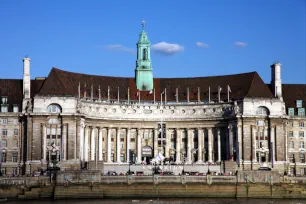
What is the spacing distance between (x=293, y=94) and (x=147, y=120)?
2771 cm

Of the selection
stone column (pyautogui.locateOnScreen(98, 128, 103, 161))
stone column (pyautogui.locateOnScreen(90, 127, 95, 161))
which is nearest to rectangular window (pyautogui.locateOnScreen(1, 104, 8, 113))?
stone column (pyautogui.locateOnScreen(90, 127, 95, 161))

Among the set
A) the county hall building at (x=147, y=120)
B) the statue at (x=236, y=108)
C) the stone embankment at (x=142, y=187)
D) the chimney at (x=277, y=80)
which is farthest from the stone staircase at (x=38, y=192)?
the chimney at (x=277, y=80)

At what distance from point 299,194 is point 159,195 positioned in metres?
19.1

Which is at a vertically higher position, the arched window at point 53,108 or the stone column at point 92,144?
the arched window at point 53,108

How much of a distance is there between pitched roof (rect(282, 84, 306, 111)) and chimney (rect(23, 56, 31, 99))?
46751 millimetres

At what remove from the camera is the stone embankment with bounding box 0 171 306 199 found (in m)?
91.8

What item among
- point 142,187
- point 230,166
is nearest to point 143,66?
point 230,166

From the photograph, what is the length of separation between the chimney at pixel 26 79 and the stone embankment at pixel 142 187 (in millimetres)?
24910

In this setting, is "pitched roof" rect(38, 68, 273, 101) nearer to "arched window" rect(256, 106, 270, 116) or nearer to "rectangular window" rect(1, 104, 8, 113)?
"arched window" rect(256, 106, 270, 116)

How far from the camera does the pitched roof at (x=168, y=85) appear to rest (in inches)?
4734

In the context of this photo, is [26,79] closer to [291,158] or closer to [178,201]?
[178,201]

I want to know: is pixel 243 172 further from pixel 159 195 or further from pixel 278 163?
pixel 278 163

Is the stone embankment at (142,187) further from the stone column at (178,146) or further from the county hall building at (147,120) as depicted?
the stone column at (178,146)

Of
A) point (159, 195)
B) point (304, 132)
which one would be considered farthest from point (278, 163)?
point (159, 195)
